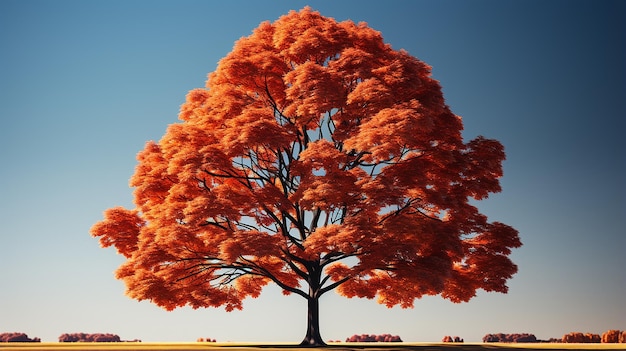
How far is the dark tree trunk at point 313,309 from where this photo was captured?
88.8 feet

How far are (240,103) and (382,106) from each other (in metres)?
6.39

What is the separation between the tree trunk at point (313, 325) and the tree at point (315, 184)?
67 millimetres

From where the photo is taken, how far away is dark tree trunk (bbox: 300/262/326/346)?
27078mm

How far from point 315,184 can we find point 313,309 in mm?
6675

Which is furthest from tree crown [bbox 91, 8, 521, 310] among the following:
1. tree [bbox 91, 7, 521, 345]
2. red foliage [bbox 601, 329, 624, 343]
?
red foliage [bbox 601, 329, 624, 343]

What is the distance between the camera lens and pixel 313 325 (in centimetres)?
2736

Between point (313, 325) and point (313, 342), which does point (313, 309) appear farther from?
point (313, 342)

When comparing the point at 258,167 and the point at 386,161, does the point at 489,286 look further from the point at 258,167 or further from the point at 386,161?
the point at 258,167

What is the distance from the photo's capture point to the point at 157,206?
27375mm

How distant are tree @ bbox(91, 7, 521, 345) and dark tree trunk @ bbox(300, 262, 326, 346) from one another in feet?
0.22

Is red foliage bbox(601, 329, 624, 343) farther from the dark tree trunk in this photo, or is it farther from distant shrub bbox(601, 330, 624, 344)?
the dark tree trunk

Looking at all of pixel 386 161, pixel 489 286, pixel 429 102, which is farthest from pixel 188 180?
pixel 489 286

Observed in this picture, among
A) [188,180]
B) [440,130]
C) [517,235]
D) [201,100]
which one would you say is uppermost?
[201,100]

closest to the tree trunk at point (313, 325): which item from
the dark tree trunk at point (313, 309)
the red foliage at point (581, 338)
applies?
the dark tree trunk at point (313, 309)
